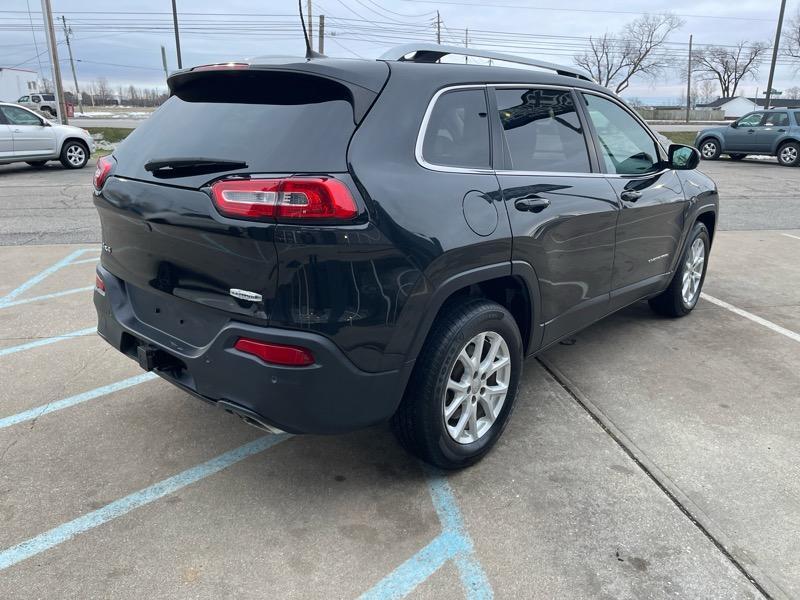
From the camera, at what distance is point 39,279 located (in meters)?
5.98

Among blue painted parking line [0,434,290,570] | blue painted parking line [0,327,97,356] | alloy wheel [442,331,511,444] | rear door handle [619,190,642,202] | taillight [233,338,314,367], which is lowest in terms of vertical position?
blue painted parking line [0,327,97,356]

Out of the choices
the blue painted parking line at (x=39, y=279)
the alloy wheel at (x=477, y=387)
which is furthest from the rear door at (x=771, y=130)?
the alloy wheel at (x=477, y=387)

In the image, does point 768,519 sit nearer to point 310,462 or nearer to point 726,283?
point 310,462

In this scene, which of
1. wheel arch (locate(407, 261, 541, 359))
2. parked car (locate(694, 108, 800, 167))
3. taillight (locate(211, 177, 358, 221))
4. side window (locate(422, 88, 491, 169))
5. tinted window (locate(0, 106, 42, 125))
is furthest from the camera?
parked car (locate(694, 108, 800, 167))

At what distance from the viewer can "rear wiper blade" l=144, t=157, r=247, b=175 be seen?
241cm

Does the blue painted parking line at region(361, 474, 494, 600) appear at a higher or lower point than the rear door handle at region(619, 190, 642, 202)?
lower

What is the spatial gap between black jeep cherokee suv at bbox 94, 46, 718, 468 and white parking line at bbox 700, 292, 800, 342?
2.45m

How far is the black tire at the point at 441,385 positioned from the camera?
267 centimetres

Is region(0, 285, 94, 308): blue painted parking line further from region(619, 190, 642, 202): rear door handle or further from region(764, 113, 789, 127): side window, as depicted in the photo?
region(764, 113, 789, 127): side window

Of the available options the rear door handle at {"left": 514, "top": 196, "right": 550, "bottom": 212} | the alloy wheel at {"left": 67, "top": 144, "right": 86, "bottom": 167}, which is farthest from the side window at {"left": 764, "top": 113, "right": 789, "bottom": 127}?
the rear door handle at {"left": 514, "top": 196, "right": 550, "bottom": 212}

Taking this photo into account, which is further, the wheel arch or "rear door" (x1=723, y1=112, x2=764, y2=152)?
"rear door" (x1=723, y1=112, x2=764, y2=152)

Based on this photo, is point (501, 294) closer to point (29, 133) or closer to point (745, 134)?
point (29, 133)

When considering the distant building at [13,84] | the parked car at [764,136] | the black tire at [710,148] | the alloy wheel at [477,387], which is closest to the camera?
the alloy wheel at [477,387]

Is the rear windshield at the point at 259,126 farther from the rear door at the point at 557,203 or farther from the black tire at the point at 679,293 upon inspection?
the black tire at the point at 679,293
